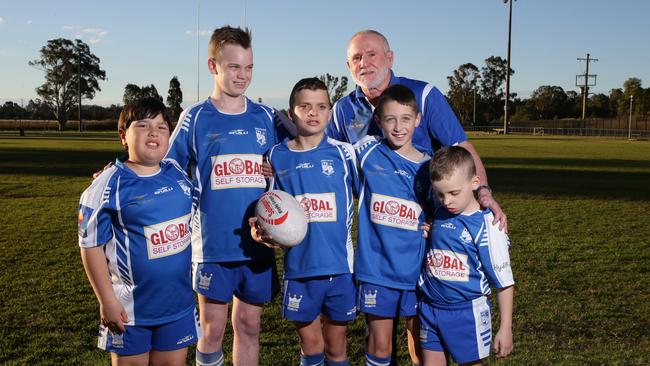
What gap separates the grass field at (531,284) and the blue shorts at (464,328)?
1.25 meters

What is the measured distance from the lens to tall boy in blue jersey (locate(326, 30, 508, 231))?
365 centimetres

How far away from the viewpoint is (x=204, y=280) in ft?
11.6

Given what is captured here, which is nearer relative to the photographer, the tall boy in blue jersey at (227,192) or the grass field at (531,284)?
the tall boy in blue jersey at (227,192)

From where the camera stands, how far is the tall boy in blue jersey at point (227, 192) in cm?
349

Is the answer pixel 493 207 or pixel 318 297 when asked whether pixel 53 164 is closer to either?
pixel 318 297

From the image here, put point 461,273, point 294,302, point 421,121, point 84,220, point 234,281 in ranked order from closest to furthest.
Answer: point 84,220
point 461,273
point 294,302
point 234,281
point 421,121

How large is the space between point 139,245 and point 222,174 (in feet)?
2.27

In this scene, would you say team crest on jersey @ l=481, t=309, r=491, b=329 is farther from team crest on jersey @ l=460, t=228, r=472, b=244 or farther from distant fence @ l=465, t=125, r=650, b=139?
distant fence @ l=465, t=125, r=650, b=139

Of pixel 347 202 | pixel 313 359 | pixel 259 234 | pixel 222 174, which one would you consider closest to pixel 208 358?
pixel 313 359

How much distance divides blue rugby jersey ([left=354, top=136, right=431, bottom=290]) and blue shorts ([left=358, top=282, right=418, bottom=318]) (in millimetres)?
51

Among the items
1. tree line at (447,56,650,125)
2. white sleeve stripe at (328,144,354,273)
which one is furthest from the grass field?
tree line at (447,56,650,125)

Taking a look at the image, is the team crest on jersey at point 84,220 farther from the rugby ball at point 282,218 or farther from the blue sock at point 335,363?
the blue sock at point 335,363

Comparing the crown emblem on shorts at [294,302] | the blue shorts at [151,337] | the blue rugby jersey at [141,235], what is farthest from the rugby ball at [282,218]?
the blue shorts at [151,337]

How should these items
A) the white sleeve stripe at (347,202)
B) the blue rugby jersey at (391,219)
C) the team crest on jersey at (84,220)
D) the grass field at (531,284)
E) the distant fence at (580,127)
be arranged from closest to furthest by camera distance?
the team crest on jersey at (84,220)
the blue rugby jersey at (391,219)
the white sleeve stripe at (347,202)
the grass field at (531,284)
the distant fence at (580,127)
